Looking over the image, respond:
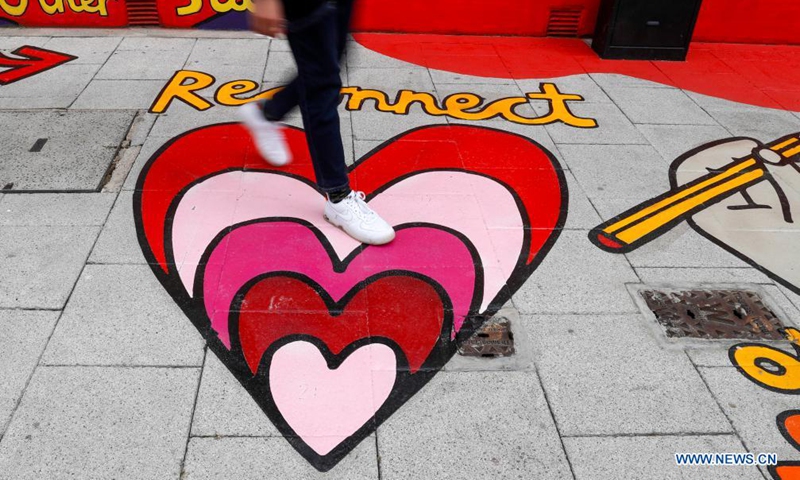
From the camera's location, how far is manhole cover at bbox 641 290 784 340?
8.36 feet

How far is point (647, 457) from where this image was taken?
2041 mm

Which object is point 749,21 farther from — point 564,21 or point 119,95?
point 119,95

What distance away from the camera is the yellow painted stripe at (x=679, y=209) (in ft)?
10.3

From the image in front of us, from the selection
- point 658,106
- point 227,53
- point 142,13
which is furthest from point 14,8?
point 658,106

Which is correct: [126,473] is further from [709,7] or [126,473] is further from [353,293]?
[709,7]

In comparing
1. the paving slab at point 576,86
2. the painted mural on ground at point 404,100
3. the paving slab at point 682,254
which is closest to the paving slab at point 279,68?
the painted mural on ground at point 404,100

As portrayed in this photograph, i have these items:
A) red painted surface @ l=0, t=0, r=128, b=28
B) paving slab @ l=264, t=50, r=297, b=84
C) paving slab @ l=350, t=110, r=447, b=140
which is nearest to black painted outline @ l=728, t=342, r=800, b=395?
paving slab @ l=350, t=110, r=447, b=140

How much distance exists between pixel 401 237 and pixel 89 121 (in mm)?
2274

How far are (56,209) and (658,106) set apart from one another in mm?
3969

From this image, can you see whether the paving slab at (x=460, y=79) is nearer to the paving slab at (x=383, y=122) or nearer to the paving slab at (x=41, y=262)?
the paving slab at (x=383, y=122)

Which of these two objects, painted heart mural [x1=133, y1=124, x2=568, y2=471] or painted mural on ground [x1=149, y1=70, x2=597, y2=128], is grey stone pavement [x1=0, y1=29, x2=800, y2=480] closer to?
painted heart mural [x1=133, y1=124, x2=568, y2=471]

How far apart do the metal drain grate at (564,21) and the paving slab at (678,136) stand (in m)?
A: 1.82

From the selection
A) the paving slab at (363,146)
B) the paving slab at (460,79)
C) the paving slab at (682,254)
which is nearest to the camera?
the paving slab at (682,254)

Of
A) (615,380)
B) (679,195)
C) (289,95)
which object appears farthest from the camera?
(679,195)
